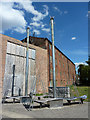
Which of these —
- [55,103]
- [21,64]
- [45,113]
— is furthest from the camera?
[21,64]

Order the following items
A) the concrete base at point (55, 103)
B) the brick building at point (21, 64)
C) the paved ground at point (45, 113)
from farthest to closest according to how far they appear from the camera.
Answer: the brick building at point (21, 64), the concrete base at point (55, 103), the paved ground at point (45, 113)

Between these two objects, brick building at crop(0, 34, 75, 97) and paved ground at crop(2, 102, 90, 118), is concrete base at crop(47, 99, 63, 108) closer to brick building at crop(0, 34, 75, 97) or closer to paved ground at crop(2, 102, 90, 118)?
paved ground at crop(2, 102, 90, 118)

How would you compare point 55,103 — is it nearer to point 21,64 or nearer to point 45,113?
point 45,113

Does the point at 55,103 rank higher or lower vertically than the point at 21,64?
lower

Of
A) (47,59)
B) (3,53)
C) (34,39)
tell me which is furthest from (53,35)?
(34,39)

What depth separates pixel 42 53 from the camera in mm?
17625

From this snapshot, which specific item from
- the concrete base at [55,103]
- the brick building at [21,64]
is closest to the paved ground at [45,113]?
the concrete base at [55,103]

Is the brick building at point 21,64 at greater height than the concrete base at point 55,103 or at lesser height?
greater

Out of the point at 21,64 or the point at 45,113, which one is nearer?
the point at 45,113

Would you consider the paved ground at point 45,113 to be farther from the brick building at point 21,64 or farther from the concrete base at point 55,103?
the brick building at point 21,64

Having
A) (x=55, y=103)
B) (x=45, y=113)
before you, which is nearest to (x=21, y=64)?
(x=55, y=103)

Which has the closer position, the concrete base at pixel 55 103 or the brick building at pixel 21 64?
the concrete base at pixel 55 103

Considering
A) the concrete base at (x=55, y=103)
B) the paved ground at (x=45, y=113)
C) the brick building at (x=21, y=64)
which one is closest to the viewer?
the paved ground at (x=45, y=113)

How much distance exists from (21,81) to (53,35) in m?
7.70
